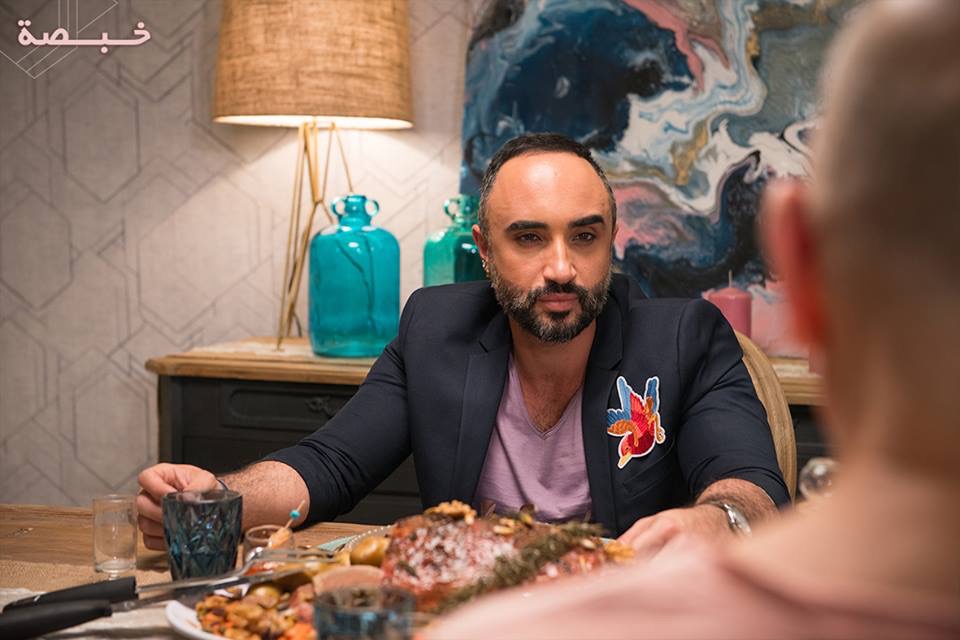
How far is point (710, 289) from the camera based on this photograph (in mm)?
3016

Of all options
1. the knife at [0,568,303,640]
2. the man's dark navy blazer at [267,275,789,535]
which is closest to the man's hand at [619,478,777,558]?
the man's dark navy blazer at [267,275,789,535]

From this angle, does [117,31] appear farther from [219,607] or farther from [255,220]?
[219,607]

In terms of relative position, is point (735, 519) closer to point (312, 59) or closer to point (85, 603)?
point (85, 603)

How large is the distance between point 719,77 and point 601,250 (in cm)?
124

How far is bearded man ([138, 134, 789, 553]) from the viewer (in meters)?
1.83

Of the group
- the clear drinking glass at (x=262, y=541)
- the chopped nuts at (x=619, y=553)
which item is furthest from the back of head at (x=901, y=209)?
the clear drinking glass at (x=262, y=541)

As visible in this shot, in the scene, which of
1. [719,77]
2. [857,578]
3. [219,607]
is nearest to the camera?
[857,578]

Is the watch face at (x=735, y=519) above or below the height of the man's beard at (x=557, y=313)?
below

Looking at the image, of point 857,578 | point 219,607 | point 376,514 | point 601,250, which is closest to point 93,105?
point 376,514

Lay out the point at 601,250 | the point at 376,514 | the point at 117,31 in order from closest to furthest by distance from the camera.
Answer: the point at 601,250 → the point at 376,514 → the point at 117,31

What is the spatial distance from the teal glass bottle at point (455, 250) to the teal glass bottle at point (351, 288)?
108 mm

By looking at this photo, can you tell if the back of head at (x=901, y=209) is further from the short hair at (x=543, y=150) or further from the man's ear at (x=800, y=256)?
the short hair at (x=543, y=150)

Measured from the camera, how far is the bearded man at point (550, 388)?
183cm

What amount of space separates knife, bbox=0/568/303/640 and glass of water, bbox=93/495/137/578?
160 mm
